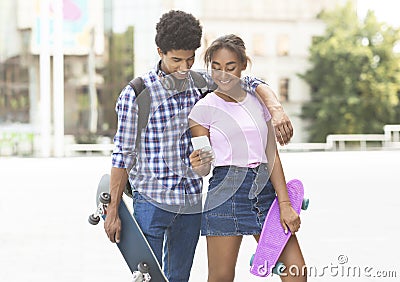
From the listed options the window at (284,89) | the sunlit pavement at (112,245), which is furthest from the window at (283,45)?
the sunlit pavement at (112,245)

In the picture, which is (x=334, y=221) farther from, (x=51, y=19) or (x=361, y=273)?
(x=51, y=19)

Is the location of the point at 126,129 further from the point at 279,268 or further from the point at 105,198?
the point at 279,268

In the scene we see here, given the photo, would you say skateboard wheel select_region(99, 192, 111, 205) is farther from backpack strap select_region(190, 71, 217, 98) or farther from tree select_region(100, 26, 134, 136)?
tree select_region(100, 26, 134, 136)

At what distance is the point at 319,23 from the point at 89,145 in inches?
444

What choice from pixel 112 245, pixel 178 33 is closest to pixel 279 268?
pixel 178 33

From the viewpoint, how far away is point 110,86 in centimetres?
2830

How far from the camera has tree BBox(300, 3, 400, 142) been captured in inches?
1270

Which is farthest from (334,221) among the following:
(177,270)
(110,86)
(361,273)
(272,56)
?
(272,56)

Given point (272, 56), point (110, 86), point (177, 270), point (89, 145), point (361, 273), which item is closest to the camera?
point (177, 270)

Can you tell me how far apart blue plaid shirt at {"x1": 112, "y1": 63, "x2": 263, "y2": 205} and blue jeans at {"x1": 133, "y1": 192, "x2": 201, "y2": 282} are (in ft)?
0.18

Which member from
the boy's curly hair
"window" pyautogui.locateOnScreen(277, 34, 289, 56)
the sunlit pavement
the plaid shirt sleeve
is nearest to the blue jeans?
the plaid shirt sleeve

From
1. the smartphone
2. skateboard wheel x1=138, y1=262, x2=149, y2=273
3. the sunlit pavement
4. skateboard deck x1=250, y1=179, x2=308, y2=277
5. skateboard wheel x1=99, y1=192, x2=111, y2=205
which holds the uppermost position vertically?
the smartphone

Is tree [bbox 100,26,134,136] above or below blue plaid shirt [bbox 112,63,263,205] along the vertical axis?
above

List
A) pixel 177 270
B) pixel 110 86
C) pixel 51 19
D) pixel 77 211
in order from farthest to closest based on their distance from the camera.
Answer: pixel 110 86, pixel 51 19, pixel 77 211, pixel 177 270
